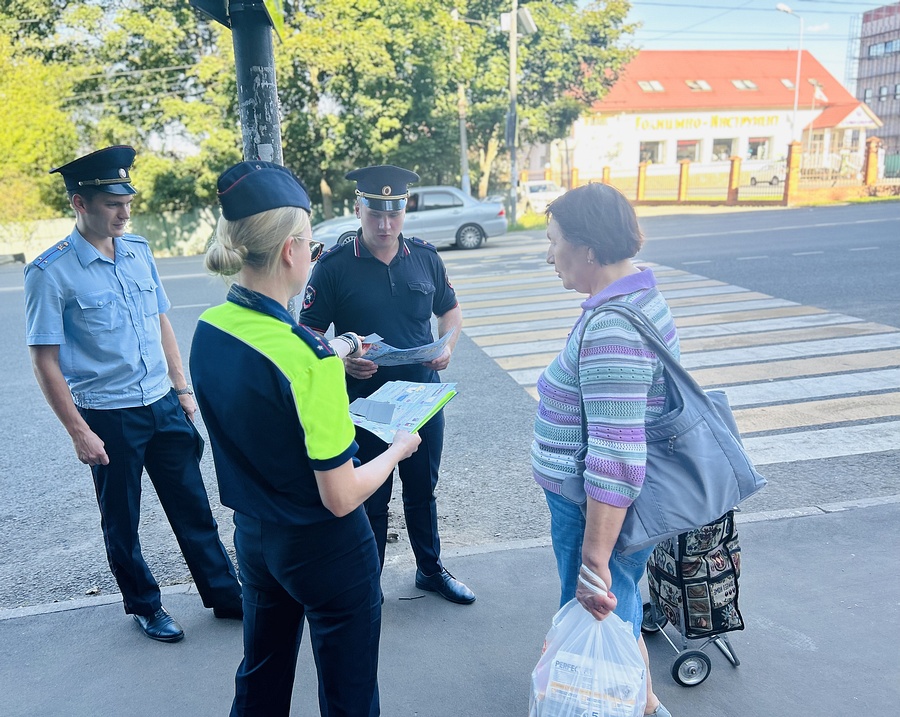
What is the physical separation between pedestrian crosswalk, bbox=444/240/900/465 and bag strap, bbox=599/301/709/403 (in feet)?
10.4

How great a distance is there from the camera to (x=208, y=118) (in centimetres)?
2108

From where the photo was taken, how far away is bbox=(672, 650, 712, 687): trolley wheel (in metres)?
2.71

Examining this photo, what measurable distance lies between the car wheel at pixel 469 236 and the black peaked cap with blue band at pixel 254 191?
1606 cm

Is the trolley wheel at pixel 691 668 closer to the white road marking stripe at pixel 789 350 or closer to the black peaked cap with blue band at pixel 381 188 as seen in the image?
the black peaked cap with blue band at pixel 381 188

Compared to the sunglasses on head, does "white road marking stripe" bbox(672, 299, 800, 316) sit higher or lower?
lower

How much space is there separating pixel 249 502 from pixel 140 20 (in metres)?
22.6

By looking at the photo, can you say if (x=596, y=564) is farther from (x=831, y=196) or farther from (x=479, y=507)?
(x=831, y=196)

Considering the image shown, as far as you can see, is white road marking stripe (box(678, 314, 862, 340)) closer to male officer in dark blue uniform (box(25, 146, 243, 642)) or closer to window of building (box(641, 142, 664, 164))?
male officer in dark blue uniform (box(25, 146, 243, 642))

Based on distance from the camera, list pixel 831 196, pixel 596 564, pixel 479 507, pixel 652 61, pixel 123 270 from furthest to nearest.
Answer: pixel 652 61 → pixel 831 196 → pixel 479 507 → pixel 123 270 → pixel 596 564

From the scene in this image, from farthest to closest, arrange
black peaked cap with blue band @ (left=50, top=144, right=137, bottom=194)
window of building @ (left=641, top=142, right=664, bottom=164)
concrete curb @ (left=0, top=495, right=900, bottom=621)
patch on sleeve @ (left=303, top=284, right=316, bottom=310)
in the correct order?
window of building @ (left=641, top=142, right=664, bottom=164) → concrete curb @ (left=0, top=495, right=900, bottom=621) → patch on sleeve @ (left=303, top=284, right=316, bottom=310) → black peaked cap with blue band @ (left=50, top=144, right=137, bottom=194)

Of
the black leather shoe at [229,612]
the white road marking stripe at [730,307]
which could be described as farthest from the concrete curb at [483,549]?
the white road marking stripe at [730,307]

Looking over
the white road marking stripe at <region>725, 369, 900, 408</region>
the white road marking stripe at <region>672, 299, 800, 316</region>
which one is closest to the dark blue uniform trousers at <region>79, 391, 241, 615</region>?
the white road marking stripe at <region>725, 369, 900, 408</region>

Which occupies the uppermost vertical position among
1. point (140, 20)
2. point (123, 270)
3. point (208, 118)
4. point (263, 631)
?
point (140, 20)

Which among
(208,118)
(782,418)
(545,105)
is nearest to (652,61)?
(545,105)
